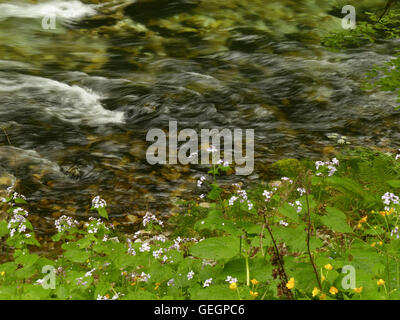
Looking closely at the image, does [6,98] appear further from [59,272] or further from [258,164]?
[59,272]

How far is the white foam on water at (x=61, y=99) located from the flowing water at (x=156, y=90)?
4 centimetres

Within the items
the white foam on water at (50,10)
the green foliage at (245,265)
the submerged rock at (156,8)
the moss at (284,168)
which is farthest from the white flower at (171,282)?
the white foam on water at (50,10)

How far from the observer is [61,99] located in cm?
912

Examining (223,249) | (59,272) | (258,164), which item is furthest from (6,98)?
(223,249)

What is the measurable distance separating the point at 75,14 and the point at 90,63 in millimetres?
3732

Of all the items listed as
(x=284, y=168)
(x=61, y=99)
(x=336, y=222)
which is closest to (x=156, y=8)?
(x=61, y=99)

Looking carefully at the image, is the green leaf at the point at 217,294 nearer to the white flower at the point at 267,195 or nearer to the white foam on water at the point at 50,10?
the white flower at the point at 267,195

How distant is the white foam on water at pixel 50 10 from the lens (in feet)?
→ 43.1

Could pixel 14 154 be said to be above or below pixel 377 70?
below

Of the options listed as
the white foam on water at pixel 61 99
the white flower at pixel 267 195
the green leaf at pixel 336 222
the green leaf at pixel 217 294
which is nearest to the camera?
the green leaf at pixel 217 294

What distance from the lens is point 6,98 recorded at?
29.2 ft

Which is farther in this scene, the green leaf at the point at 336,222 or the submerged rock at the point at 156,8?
the submerged rock at the point at 156,8

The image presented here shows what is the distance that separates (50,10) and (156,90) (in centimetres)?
640

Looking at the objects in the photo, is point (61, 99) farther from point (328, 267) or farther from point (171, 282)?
point (328, 267)
